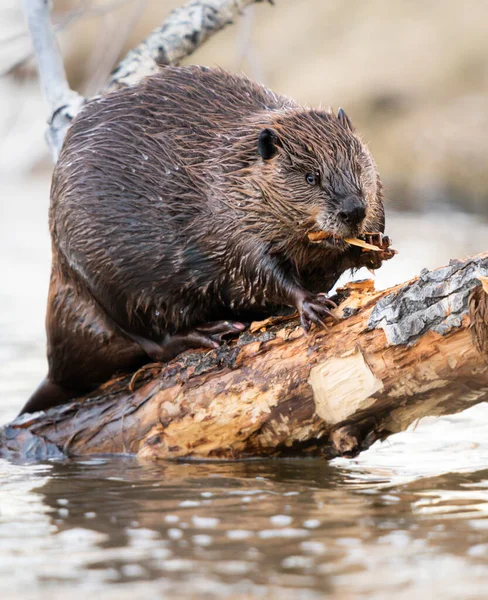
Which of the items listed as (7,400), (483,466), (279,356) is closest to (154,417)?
(279,356)

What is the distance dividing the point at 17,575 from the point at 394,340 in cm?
149

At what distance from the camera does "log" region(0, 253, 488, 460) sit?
11.1 feet

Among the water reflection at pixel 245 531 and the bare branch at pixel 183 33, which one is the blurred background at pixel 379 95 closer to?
the bare branch at pixel 183 33

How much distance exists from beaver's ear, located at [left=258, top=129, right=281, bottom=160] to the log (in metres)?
0.72

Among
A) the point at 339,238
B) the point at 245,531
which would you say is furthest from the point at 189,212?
the point at 245,531

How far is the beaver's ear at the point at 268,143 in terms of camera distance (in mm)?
4129

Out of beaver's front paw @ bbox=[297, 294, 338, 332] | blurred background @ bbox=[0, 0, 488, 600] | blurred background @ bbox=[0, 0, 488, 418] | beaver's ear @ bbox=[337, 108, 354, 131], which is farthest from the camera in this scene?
blurred background @ bbox=[0, 0, 488, 418]

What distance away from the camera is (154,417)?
418 centimetres

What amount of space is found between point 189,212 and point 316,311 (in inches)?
33.3

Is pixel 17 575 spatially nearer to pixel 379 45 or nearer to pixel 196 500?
pixel 196 500

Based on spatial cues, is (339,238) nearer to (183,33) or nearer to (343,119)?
(343,119)

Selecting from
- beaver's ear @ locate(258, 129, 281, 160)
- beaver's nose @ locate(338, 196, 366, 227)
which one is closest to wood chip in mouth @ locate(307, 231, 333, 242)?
beaver's nose @ locate(338, 196, 366, 227)

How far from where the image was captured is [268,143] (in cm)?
418

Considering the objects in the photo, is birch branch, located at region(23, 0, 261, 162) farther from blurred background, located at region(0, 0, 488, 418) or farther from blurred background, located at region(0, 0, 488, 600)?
blurred background, located at region(0, 0, 488, 418)
